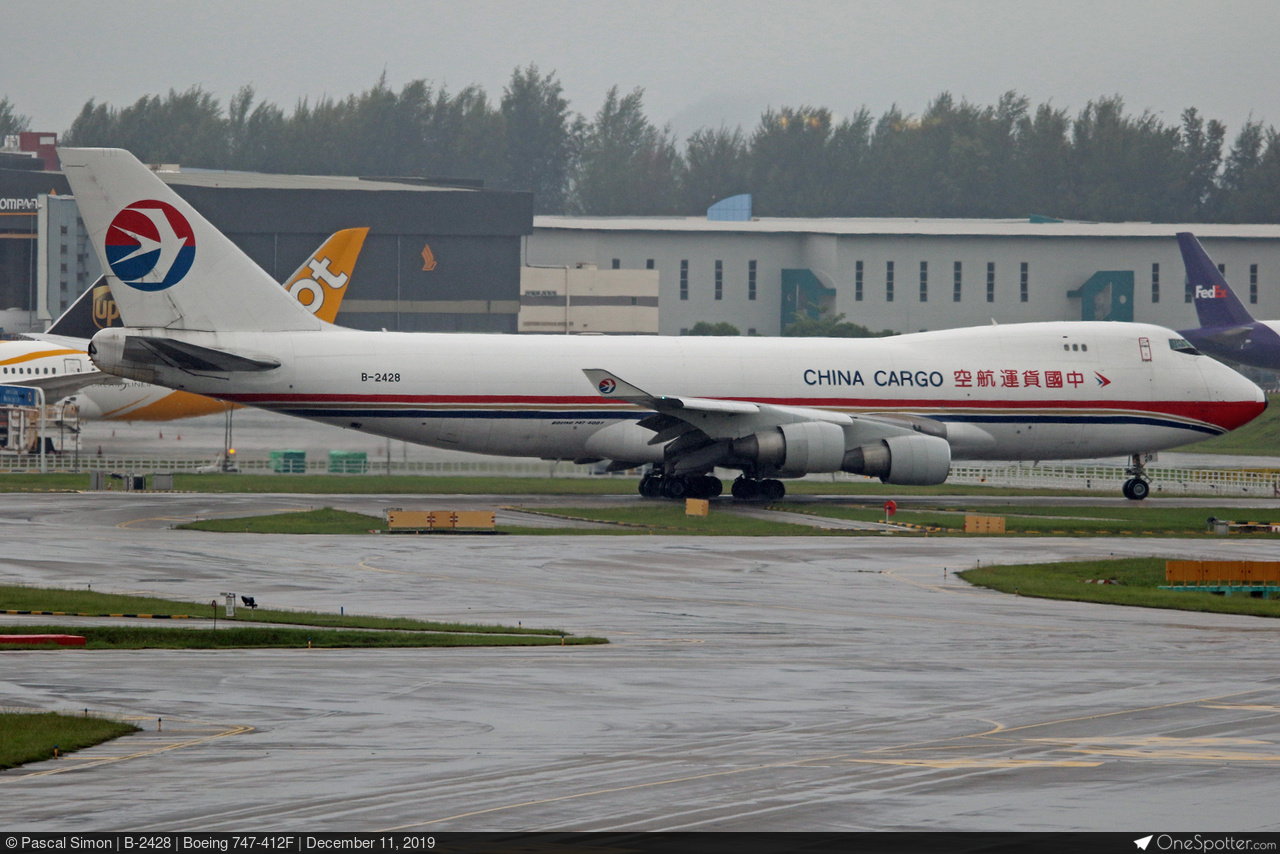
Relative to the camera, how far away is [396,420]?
48.8 meters

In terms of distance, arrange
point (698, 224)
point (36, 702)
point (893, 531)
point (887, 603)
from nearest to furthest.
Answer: point (36, 702) → point (887, 603) → point (893, 531) → point (698, 224)

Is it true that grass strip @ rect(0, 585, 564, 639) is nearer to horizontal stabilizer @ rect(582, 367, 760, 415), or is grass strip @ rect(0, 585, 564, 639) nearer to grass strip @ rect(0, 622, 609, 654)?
grass strip @ rect(0, 622, 609, 654)

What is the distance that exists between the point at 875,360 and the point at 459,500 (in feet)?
47.8

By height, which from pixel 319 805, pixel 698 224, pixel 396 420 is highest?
pixel 698 224

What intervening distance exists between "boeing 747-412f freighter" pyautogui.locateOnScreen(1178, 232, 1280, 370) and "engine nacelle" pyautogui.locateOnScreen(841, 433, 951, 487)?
136ft

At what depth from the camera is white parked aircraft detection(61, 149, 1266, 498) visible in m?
47.0

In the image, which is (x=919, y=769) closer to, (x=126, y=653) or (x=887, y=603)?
(x=126, y=653)

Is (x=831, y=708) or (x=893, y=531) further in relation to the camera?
(x=893, y=531)

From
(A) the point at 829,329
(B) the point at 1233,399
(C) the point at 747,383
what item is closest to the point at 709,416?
(C) the point at 747,383

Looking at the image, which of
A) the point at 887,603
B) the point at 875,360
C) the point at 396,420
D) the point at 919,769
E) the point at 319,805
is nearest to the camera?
the point at 319,805

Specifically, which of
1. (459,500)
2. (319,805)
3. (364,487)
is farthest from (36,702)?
(364,487)

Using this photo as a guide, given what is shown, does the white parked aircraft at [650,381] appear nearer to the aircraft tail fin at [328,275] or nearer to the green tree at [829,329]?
the aircraft tail fin at [328,275]

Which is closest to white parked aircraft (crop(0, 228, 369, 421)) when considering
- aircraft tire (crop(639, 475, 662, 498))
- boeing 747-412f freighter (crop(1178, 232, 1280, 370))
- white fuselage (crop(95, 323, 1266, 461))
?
white fuselage (crop(95, 323, 1266, 461))

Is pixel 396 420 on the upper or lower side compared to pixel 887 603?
upper
